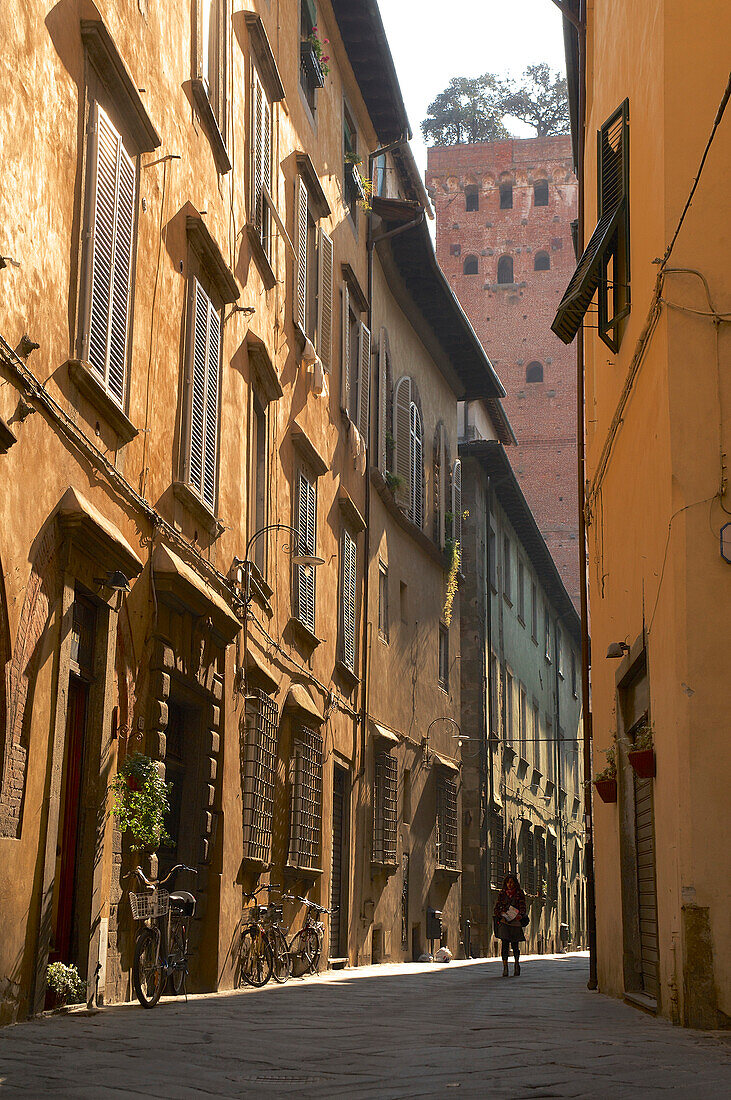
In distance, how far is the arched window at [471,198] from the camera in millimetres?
57375

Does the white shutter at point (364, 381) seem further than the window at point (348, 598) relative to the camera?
Yes

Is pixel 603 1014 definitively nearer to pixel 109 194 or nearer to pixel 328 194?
pixel 109 194

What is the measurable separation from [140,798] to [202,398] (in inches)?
153

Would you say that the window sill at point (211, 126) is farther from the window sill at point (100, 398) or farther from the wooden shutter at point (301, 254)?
the window sill at point (100, 398)

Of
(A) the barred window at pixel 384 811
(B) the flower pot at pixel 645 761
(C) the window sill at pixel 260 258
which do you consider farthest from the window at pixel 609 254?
(A) the barred window at pixel 384 811

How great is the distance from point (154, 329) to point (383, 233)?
1125cm

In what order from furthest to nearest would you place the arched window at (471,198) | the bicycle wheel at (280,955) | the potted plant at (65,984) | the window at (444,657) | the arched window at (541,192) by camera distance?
the arched window at (471,198) < the arched window at (541,192) < the window at (444,657) < the bicycle wheel at (280,955) < the potted plant at (65,984)

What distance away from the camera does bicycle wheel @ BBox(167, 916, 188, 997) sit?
9.37 m

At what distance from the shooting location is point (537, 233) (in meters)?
56.0

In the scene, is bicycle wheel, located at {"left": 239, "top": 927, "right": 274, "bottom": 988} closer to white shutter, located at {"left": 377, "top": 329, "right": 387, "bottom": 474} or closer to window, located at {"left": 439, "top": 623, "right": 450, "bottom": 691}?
white shutter, located at {"left": 377, "top": 329, "right": 387, "bottom": 474}

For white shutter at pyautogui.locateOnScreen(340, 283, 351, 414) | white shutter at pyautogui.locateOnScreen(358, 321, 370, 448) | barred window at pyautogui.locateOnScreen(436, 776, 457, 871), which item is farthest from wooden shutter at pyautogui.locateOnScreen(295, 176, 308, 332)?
barred window at pyautogui.locateOnScreen(436, 776, 457, 871)

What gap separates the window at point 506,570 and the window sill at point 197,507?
1884 centimetres

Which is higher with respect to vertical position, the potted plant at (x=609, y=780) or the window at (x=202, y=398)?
the window at (x=202, y=398)

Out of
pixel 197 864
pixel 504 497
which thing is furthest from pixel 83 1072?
pixel 504 497
